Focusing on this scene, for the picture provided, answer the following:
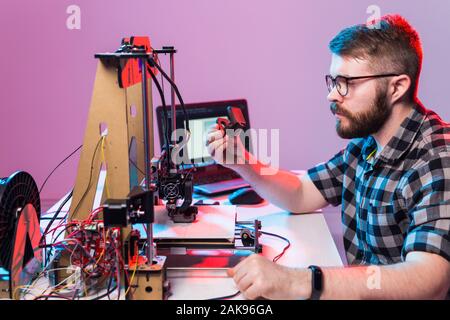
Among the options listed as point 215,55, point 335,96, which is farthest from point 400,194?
point 215,55

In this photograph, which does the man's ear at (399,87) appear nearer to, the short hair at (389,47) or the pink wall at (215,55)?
the short hair at (389,47)

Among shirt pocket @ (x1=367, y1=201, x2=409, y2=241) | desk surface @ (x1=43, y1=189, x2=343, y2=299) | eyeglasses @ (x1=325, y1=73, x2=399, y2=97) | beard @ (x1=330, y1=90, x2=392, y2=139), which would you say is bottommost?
desk surface @ (x1=43, y1=189, x2=343, y2=299)

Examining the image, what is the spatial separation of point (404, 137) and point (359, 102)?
0.17 meters

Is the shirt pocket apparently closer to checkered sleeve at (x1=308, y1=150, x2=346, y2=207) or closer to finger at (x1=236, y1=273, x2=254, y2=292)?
checkered sleeve at (x1=308, y1=150, x2=346, y2=207)

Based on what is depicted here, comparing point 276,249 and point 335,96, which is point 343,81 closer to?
point 335,96

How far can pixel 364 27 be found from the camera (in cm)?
175

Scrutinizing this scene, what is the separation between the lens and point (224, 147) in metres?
1.92

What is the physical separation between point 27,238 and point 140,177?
0.36 m

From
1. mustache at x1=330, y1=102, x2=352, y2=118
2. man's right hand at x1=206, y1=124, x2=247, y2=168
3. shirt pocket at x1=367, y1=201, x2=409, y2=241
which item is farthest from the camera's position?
man's right hand at x1=206, y1=124, x2=247, y2=168

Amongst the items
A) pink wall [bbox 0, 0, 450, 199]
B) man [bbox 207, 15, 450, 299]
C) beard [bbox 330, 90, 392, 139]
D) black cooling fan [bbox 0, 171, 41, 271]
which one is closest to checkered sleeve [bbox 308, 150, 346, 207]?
man [bbox 207, 15, 450, 299]

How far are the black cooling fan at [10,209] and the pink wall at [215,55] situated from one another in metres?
2.05

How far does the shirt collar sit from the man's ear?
0.19ft

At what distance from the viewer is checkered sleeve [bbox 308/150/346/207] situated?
205cm

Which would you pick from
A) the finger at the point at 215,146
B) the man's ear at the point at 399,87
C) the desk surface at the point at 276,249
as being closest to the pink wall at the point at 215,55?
the desk surface at the point at 276,249
